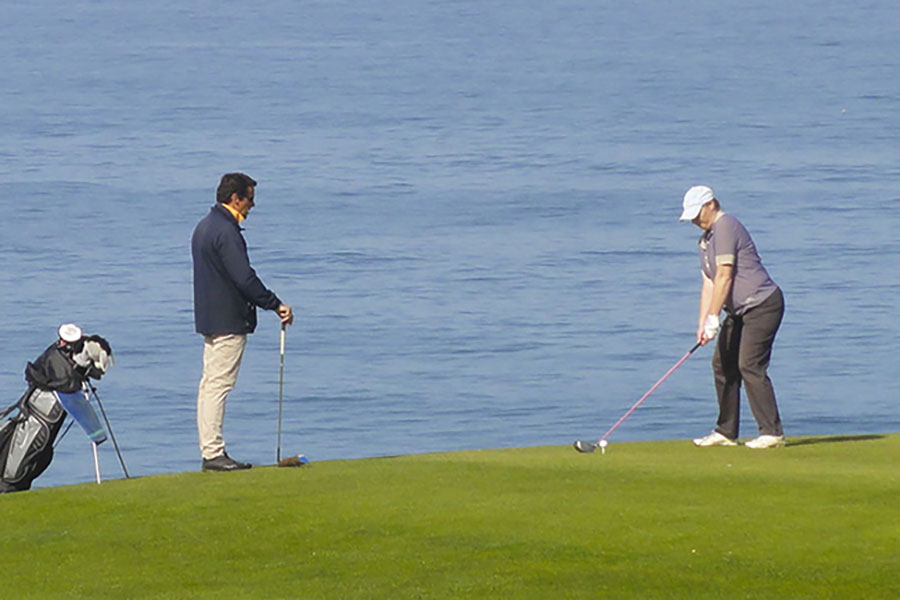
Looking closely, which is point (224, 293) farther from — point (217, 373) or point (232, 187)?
point (232, 187)

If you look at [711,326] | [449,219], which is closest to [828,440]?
[711,326]

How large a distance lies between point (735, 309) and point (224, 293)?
11.1ft

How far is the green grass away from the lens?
9.70 meters

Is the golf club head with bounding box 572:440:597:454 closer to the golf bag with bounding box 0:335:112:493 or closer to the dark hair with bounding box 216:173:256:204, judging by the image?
the dark hair with bounding box 216:173:256:204

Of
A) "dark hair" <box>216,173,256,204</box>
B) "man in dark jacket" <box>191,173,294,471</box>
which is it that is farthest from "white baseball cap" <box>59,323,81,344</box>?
Result: "dark hair" <box>216,173,256,204</box>

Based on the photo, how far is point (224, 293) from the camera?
40.2 ft

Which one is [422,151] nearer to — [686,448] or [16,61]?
[16,61]

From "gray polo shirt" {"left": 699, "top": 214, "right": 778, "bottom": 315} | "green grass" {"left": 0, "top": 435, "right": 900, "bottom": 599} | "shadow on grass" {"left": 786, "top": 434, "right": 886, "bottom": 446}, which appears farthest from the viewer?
"shadow on grass" {"left": 786, "top": 434, "right": 886, "bottom": 446}

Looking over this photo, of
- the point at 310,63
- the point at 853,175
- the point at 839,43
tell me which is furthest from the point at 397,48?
the point at 853,175

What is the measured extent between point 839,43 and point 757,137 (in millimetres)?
40801

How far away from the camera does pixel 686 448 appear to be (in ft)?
45.2

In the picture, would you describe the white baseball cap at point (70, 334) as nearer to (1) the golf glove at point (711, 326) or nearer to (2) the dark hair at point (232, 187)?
(2) the dark hair at point (232, 187)

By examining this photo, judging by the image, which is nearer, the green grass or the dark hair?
the green grass

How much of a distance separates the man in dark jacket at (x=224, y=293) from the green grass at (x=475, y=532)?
1.98 ft
